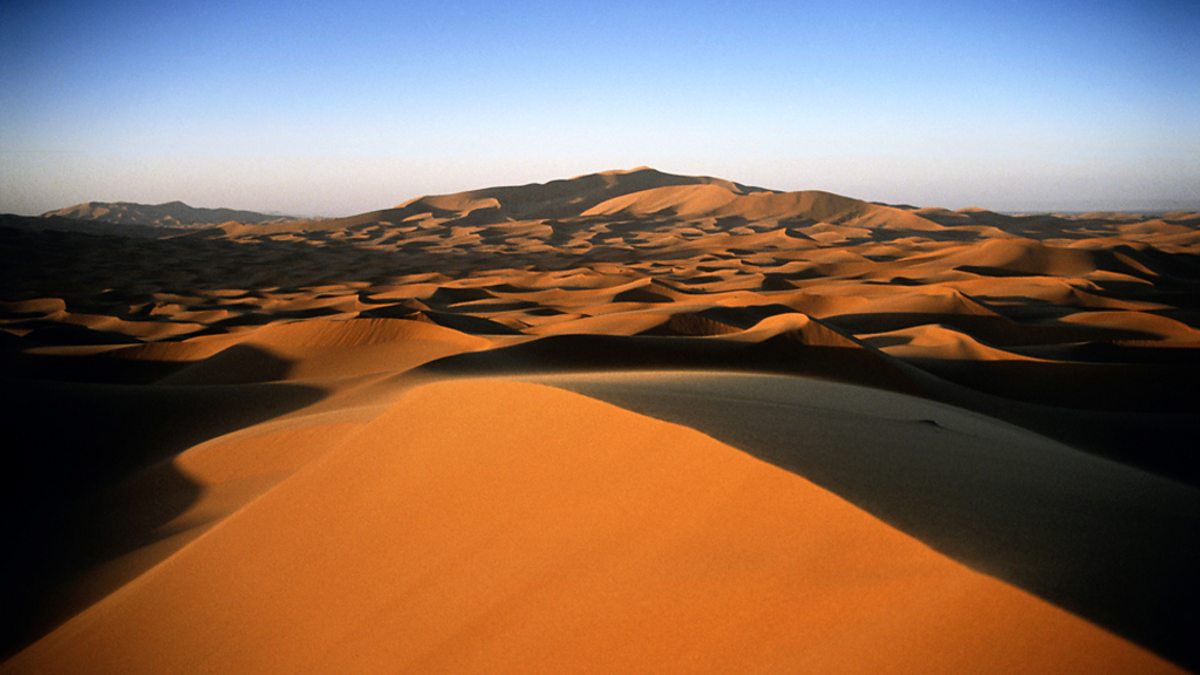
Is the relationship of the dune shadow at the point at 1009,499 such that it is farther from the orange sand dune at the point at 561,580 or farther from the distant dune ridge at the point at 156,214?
the distant dune ridge at the point at 156,214

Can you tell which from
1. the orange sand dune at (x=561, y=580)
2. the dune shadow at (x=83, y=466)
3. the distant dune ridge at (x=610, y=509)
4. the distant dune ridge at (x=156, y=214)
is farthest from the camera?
the distant dune ridge at (x=156, y=214)

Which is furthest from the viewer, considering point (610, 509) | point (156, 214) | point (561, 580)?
point (156, 214)

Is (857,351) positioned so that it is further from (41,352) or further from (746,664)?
(41,352)

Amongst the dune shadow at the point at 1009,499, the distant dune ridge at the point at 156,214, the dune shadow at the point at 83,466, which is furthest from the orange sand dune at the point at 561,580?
the distant dune ridge at the point at 156,214

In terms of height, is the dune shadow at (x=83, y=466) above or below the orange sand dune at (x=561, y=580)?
below

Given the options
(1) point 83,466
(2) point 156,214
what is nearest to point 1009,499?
(1) point 83,466

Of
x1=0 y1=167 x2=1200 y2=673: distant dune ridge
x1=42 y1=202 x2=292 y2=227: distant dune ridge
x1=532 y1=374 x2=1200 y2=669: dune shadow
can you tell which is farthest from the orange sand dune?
x1=42 y1=202 x2=292 y2=227: distant dune ridge

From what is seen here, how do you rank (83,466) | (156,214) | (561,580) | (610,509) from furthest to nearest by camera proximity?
1. (156,214)
2. (83,466)
3. (610,509)
4. (561,580)

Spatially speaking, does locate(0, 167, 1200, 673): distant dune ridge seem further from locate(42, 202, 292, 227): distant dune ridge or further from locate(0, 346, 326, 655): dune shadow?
locate(42, 202, 292, 227): distant dune ridge

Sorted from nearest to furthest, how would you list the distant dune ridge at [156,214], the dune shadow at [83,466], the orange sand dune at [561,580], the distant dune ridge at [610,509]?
the orange sand dune at [561,580] → the distant dune ridge at [610,509] → the dune shadow at [83,466] → the distant dune ridge at [156,214]

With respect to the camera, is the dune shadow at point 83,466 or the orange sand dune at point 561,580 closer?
the orange sand dune at point 561,580

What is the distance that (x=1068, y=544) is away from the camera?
2041mm

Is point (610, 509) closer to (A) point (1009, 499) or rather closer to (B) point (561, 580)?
(B) point (561, 580)

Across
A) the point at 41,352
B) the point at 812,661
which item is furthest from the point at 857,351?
the point at 41,352
